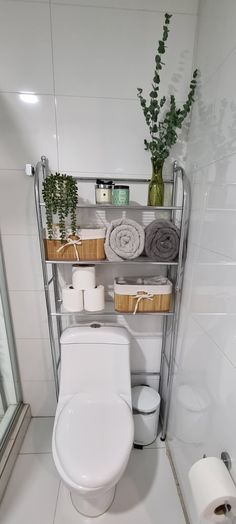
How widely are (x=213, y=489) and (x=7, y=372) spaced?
1.21 meters

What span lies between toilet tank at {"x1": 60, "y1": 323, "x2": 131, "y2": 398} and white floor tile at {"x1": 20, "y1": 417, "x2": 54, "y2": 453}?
1.45 feet

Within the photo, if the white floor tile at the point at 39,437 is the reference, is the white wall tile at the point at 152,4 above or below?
above

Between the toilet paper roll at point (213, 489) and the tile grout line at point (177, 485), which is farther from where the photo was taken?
the tile grout line at point (177, 485)

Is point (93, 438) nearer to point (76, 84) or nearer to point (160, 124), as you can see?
point (160, 124)

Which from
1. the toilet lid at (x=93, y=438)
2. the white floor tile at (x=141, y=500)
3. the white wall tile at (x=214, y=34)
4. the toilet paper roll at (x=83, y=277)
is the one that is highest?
the white wall tile at (x=214, y=34)

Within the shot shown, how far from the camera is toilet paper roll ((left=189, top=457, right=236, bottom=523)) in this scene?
0.60 m

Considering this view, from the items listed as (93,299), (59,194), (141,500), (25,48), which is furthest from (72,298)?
(25,48)

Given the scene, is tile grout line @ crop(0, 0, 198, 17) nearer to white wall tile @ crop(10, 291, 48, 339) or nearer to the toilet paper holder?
white wall tile @ crop(10, 291, 48, 339)

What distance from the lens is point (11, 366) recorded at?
141cm

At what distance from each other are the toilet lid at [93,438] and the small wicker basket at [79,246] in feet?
2.26

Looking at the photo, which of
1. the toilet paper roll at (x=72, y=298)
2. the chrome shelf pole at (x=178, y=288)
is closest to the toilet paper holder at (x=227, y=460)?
the chrome shelf pole at (x=178, y=288)

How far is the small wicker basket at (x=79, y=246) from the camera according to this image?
104cm

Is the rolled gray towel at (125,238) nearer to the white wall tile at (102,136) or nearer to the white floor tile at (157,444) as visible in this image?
the white wall tile at (102,136)

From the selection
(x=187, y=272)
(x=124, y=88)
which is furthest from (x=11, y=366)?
(x=124, y=88)
